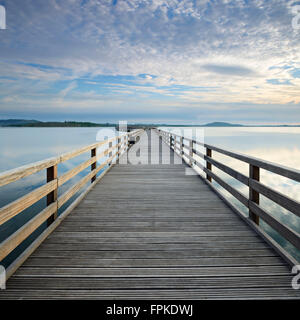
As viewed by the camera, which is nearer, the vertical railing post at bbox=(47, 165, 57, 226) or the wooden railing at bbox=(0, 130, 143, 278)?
the wooden railing at bbox=(0, 130, 143, 278)

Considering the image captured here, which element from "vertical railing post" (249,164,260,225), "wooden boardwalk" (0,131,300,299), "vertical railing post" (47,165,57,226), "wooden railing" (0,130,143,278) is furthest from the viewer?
"vertical railing post" (249,164,260,225)

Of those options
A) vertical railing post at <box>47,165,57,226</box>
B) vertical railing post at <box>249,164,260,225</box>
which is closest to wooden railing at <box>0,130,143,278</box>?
vertical railing post at <box>47,165,57,226</box>

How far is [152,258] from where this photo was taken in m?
2.22

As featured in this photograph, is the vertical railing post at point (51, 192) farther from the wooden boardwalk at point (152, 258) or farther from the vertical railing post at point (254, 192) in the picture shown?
the vertical railing post at point (254, 192)

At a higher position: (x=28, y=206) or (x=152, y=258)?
(x=28, y=206)

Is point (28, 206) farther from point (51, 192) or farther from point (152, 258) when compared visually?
point (152, 258)

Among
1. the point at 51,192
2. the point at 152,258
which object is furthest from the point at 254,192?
the point at 51,192

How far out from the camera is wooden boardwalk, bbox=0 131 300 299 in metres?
1.75

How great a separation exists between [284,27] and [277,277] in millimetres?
11555

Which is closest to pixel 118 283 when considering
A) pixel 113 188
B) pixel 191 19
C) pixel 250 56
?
pixel 113 188

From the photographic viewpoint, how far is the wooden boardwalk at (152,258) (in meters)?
1.75

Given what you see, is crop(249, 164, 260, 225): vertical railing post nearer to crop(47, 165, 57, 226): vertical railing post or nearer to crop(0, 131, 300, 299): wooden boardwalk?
crop(0, 131, 300, 299): wooden boardwalk

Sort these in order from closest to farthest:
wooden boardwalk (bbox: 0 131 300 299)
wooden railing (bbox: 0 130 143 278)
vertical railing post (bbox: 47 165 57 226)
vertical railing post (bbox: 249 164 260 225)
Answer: wooden boardwalk (bbox: 0 131 300 299) < wooden railing (bbox: 0 130 143 278) < vertical railing post (bbox: 47 165 57 226) < vertical railing post (bbox: 249 164 260 225)

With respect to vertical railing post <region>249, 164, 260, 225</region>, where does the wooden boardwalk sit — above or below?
below
